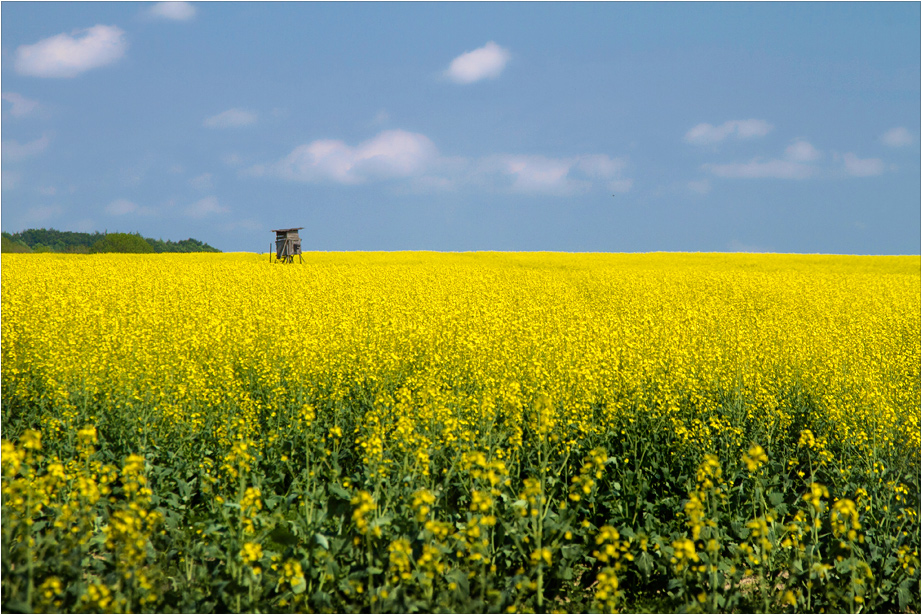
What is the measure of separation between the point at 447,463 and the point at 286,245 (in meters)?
33.8

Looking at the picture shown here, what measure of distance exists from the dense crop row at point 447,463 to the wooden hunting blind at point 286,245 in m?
24.4

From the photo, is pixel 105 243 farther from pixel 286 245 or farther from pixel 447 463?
pixel 447 463

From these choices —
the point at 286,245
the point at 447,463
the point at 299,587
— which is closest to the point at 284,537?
the point at 299,587

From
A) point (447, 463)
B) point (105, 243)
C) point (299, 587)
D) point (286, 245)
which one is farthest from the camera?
point (105, 243)

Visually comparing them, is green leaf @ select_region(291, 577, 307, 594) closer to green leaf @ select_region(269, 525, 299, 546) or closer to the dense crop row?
the dense crop row

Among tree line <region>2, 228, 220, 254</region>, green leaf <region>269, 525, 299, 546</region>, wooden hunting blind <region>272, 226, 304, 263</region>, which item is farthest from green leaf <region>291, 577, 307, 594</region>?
tree line <region>2, 228, 220, 254</region>

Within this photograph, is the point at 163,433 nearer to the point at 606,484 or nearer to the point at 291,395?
the point at 291,395

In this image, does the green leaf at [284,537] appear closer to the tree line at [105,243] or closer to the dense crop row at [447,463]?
the dense crop row at [447,463]

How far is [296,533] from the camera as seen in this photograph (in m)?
5.19

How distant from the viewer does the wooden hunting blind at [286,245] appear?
124ft

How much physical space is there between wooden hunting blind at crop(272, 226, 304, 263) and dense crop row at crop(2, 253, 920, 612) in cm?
2442

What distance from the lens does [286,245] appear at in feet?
124

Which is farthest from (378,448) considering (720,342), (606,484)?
(720,342)

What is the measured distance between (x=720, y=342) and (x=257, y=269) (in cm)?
1978
